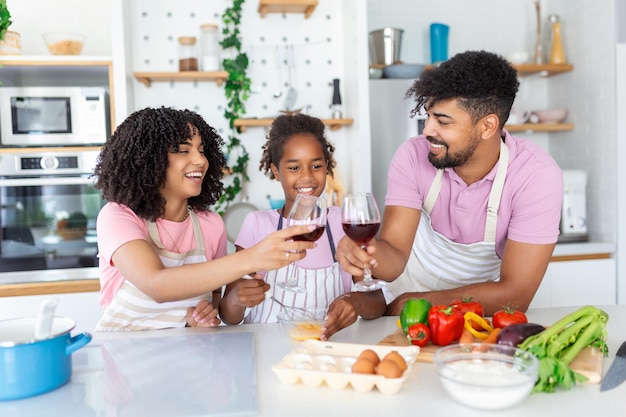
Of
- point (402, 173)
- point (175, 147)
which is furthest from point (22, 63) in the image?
point (402, 173)

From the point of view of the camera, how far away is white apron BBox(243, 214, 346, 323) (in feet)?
6.03

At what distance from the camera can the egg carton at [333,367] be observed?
103 centimetres

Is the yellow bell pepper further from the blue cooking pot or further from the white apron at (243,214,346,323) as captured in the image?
the blue cooking pot

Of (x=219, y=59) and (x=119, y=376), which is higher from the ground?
(x=219, y=59)

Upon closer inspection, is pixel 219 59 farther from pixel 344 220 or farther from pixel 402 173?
pixel 344 220

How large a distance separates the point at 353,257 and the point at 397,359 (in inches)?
18.3

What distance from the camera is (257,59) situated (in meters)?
3.45

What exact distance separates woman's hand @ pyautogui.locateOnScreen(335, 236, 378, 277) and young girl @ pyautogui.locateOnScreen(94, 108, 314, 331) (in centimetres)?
32

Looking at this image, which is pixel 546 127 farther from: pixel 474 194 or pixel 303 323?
pixel 303 323

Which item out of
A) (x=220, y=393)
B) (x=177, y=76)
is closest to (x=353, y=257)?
(x=220, y=393)

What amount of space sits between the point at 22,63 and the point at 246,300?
1.98 meters

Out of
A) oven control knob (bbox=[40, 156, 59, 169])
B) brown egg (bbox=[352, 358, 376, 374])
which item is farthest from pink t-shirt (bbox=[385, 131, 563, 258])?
oven control knob (bbox=[40, 156, 59, 169])

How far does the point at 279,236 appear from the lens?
1.26 m

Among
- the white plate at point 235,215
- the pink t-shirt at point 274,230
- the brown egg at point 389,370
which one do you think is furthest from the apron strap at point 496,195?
the white plate at point 235,215
